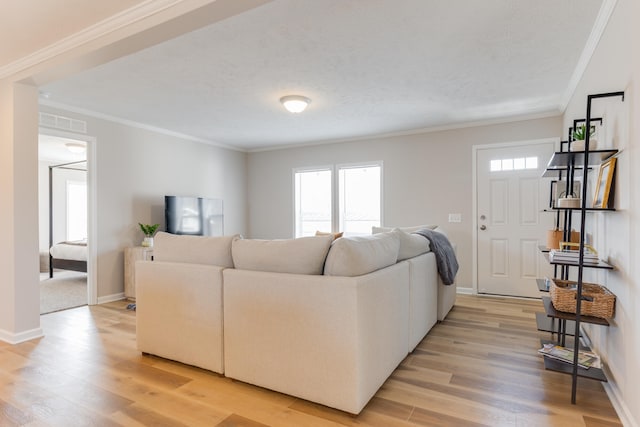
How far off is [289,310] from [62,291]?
4843mm

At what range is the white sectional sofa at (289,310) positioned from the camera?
6.30 feet

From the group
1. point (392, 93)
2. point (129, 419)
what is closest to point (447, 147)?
point (392, 93)

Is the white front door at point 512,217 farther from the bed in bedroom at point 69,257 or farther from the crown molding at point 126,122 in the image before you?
the bed in bedroom at point 69,257

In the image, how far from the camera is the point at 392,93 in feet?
12.5

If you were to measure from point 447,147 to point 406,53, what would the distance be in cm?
257

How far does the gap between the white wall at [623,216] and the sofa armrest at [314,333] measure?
1224mm

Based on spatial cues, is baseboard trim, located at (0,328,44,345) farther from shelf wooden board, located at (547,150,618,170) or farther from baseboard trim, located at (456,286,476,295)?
baseboard trim, located at (456,286,476,295)

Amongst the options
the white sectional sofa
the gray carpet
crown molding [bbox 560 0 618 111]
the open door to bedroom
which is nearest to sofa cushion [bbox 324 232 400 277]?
the white sectional sofa

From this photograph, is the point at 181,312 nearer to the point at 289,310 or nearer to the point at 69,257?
the point at 289,310

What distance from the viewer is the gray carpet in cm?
439

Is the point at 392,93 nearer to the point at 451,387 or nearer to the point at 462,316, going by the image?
the point at 462,316

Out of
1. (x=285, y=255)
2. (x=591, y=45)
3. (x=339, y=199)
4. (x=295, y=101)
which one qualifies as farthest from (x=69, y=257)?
(x=591, y=45)

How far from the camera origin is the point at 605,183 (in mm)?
2184

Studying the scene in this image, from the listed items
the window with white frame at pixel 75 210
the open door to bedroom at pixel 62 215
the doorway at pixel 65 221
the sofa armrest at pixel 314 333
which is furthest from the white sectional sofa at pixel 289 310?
the window with white frame at pixel 75 210
